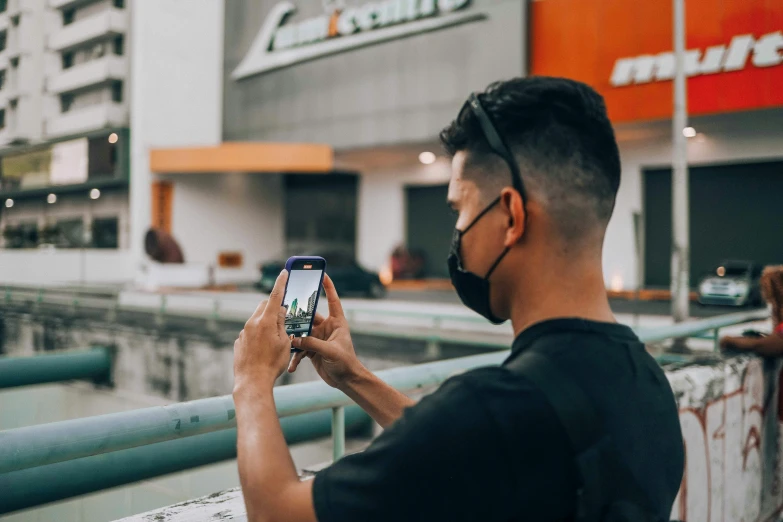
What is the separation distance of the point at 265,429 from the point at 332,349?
457 millimetres

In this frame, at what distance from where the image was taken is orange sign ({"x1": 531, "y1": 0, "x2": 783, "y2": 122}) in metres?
17.3

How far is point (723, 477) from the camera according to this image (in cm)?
347

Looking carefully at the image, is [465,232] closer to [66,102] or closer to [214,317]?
[66,102]

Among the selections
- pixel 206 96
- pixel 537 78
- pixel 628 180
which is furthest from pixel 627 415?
pixel 206 96

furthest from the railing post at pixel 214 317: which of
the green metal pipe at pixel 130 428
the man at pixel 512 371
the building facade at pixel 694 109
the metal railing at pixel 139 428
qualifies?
the man at pixel 512 371

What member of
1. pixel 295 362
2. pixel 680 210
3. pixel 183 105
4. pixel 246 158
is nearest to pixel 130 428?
pixel 295 362

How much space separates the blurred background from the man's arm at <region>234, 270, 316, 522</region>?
1.45 meters

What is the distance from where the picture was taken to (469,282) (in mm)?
1354

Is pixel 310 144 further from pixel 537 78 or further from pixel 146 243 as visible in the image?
pixel 537 78

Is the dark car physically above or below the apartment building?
below

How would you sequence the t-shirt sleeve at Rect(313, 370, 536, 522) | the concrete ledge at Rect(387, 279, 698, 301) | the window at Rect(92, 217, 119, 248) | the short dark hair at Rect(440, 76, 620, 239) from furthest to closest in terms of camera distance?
the concrete ledge at Rect(387, 279, 698, 301) → the window at Rect(92, 217, 119, 248) → the short dark hair at Rect(440, 76, 620, 239) → the t-shirt sleeve at Rect(313, 370, 536, 522)

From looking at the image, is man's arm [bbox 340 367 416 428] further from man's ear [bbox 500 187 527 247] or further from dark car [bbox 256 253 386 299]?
dark car [bbox 256 253 386 299]

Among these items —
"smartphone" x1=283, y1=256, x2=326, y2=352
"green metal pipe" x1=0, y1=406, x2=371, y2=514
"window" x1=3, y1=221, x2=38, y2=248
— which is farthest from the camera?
"window" x1=3, y1=221, x2=38, y2=248

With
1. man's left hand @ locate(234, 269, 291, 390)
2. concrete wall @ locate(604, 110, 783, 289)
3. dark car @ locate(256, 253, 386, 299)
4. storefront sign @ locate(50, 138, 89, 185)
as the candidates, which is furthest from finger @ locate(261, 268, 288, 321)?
dark car @ locate(256, 253, 386, 299)
